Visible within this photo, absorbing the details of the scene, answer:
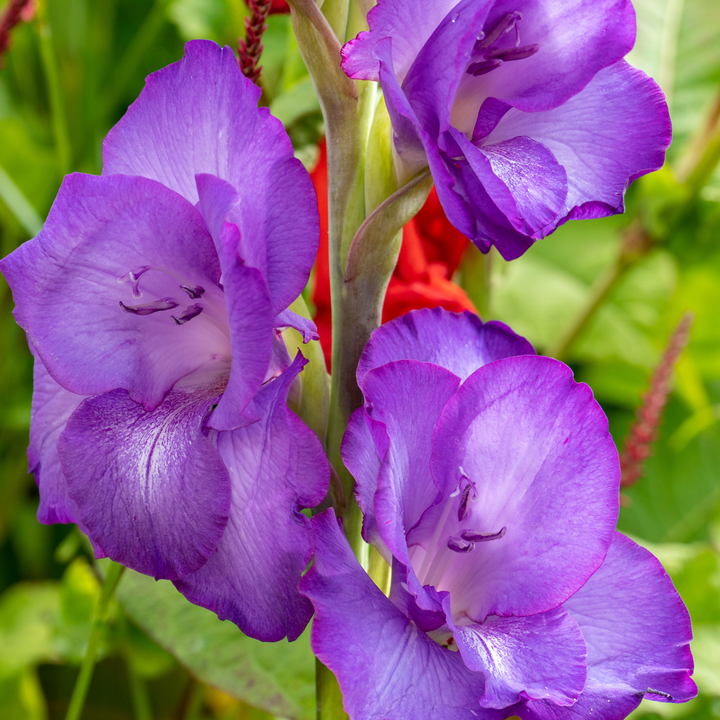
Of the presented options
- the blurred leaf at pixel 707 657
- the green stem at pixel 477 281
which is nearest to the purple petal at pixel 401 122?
the green stem at pixel 477 281

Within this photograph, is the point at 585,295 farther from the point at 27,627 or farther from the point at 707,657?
the point at 27,627

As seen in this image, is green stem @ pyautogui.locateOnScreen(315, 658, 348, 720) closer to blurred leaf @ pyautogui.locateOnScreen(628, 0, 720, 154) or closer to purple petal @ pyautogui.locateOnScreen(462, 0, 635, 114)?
purple petal @ pyautogui.locateOnScreen(462, 0, 635, 114)

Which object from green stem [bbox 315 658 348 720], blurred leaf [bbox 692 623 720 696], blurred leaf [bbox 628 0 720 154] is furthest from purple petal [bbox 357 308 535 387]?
blurred leaf [bbox 628 0 720 154]

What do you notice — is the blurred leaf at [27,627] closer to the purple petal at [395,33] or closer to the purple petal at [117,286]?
the purple petal at [117,286]

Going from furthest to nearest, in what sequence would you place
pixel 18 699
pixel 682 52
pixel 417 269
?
pixel 682 52 → pixel 18 699 → pixel 417 269

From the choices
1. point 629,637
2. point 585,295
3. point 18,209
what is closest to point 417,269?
point 629,637

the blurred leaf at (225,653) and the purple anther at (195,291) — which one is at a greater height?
the purple anther at (195,291)
